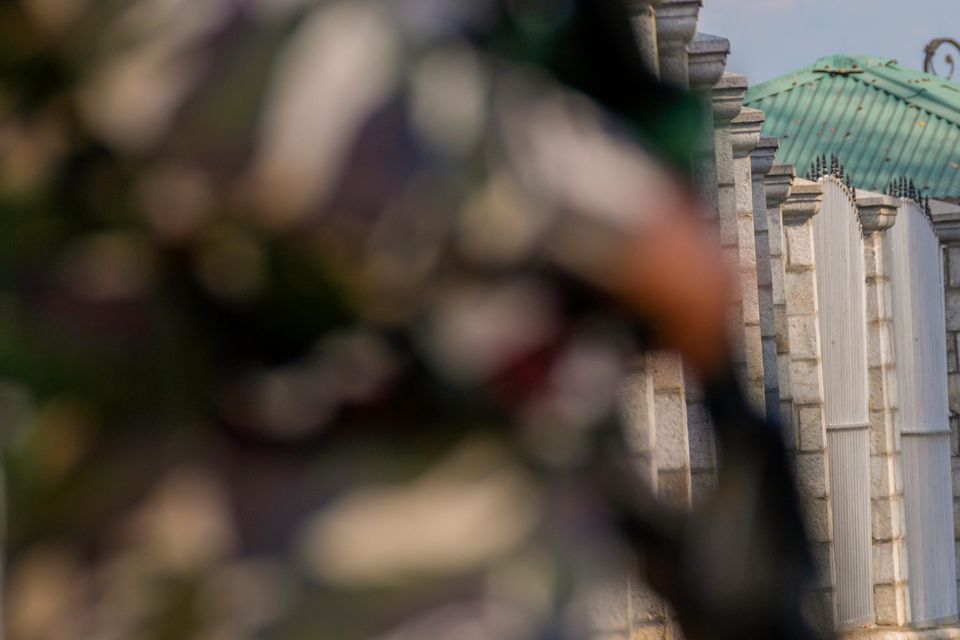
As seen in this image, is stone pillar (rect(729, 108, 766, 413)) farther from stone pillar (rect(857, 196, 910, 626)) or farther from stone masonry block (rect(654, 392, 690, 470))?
stone pillar (rect(857, 196, 910, 626))

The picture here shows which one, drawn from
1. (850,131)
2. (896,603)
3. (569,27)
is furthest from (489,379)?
(850,131)

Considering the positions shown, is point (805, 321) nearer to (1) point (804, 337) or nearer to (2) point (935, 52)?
(1) point (804, 337)

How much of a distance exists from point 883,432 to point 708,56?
4.89 m

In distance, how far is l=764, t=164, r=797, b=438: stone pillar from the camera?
9.88 m

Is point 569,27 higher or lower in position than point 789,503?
higher

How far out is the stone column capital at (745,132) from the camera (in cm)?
849

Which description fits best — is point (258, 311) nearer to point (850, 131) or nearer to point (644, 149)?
point (644, 149)

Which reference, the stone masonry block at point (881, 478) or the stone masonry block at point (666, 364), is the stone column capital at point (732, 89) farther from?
the stone masonry block at point (666, 364)

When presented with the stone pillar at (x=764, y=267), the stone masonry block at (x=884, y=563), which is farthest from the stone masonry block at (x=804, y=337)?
the stone masonry block at (x=884, y=563)

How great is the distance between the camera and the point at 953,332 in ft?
43.4

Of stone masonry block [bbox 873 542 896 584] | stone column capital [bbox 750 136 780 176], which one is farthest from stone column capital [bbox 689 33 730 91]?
stone masonry block [bbox 873 542 896 584]

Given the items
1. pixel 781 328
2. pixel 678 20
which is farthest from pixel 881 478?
pixel 678 20

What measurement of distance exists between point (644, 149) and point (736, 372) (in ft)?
0.42

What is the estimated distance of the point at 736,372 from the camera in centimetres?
89
